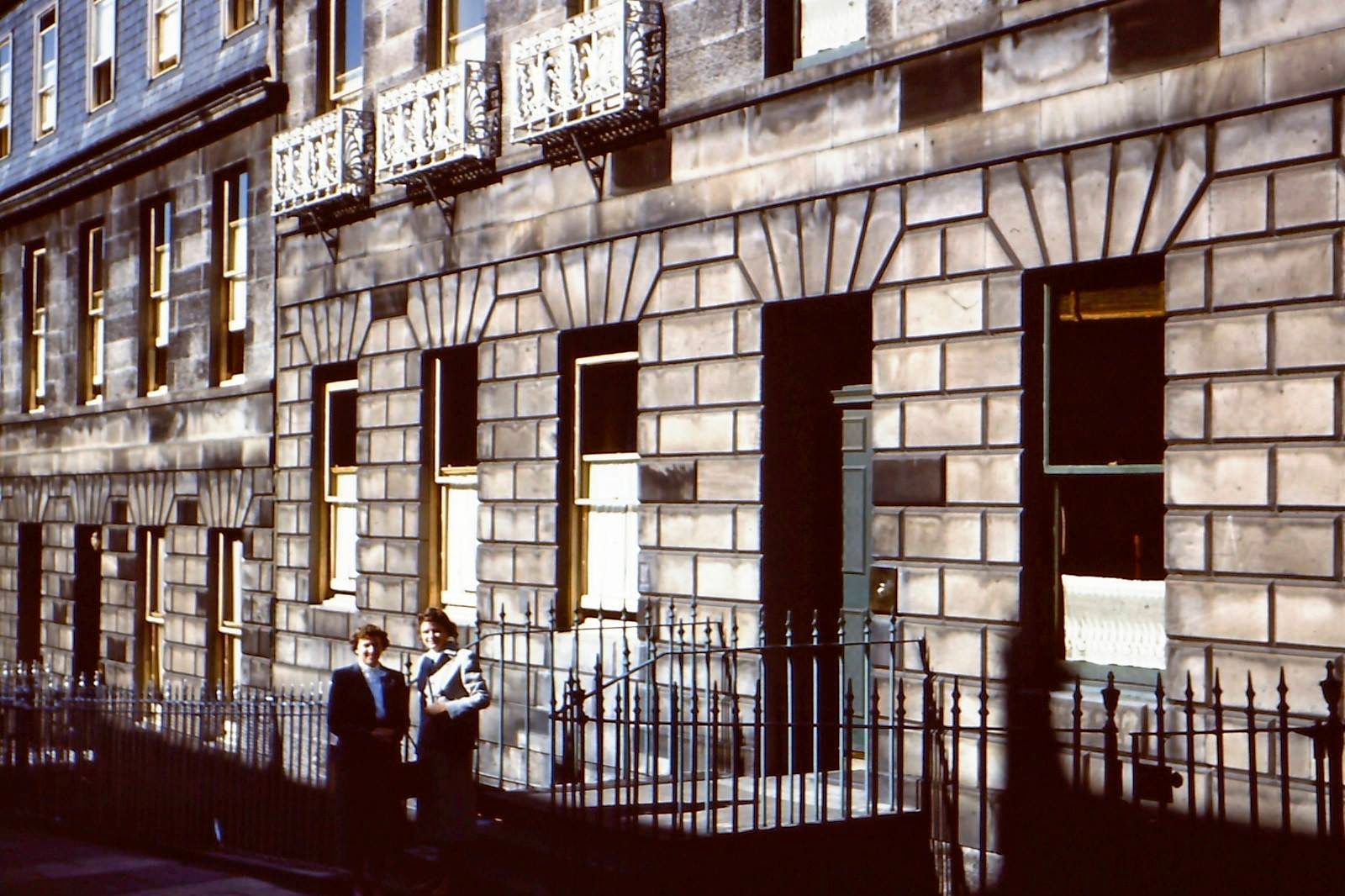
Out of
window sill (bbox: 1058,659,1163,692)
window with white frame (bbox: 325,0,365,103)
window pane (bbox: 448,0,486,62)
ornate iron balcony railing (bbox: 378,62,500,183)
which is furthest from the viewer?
window with white frame (bbox: 325,0,365,103)

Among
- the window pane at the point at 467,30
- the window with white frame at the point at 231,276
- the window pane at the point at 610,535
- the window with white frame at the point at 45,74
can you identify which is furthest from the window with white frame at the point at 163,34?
the window pane at the point at 610,535

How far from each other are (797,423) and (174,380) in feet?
33.5

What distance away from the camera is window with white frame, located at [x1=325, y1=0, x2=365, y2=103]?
635 inches

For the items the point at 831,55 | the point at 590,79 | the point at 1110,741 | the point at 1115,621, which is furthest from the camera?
the point at 590,79

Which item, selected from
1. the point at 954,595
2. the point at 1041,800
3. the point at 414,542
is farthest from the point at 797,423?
the point at 414,542

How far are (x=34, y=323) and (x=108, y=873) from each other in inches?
546

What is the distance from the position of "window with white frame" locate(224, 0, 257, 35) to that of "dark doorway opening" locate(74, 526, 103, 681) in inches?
286

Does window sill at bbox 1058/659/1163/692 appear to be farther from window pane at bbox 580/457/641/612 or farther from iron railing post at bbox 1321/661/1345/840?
window pane at bbox 580/457/641/612

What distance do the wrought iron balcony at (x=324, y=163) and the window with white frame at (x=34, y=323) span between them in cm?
826

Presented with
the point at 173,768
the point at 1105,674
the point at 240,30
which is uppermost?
the point at 240,30

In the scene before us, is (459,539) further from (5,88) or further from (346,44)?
(5,88)

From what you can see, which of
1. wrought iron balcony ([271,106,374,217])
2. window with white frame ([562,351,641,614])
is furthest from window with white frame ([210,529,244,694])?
window with white frame ([562,351,641,614])

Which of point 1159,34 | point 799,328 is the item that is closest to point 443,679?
point 799,328

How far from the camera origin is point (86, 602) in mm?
21625
